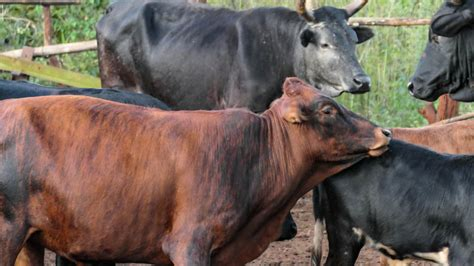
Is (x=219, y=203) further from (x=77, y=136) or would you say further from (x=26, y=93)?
(x=26, y=93)

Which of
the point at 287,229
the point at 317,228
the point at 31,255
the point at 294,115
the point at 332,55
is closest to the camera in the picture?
the point at 294,115

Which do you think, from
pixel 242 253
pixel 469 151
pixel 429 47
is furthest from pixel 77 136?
pixel 469 151

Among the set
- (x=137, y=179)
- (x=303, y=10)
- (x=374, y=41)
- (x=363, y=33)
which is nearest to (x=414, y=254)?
(x=137, y=179)

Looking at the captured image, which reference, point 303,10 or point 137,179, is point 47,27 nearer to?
point 303,10

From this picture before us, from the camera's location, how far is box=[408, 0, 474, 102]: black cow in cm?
911

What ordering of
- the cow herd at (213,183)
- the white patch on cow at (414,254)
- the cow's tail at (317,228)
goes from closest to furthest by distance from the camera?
1. the cow herd at (213,183)
2. the white patch on cow at (414,254)
3. the cow's tail at (317,228)

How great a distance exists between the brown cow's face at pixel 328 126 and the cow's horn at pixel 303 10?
2.98 metres

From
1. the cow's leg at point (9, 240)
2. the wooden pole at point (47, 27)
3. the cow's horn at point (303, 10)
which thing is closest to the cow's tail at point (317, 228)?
the cow's leg at point (9, 240)

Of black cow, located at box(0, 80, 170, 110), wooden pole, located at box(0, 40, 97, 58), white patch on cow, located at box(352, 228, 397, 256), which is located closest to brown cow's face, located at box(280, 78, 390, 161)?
white patch on cow, located at box(352, 228, 397, 256)

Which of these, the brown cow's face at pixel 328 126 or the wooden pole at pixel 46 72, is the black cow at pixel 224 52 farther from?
the brown cow's face at pixel 328 126

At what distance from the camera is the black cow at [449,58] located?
9.11 metres

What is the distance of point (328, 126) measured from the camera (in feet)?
24.6

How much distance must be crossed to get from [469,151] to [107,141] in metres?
4.03

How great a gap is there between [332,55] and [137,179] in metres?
3.60
